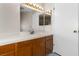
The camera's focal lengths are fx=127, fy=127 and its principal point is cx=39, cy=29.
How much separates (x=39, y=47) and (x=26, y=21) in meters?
0.67

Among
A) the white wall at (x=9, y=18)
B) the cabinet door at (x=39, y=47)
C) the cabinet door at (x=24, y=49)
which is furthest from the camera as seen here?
the cabinet door at (x=39, y=47)

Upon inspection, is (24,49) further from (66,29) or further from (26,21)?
(66,29)

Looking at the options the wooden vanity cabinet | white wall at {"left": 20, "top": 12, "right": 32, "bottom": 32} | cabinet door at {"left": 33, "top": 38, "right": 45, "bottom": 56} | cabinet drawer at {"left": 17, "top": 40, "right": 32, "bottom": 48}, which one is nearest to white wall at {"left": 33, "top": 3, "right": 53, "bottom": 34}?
white wall at {"left": 20, "top": 12, "right": 32, "bottom": 32}

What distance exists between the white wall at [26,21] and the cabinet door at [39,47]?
0.44 meters

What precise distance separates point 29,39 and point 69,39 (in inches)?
41.2

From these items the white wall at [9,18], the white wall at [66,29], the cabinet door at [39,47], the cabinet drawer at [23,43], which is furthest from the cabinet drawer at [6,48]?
the white wall at [66,29]

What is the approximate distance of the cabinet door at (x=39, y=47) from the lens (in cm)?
249

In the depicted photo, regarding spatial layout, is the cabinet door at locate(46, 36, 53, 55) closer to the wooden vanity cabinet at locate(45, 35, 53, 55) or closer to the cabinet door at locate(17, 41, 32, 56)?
the wooden vanity cabinet at locate(45, 35, 53, 55)

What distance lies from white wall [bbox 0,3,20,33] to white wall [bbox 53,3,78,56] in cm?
87

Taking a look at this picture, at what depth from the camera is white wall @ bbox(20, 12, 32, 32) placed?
282cm

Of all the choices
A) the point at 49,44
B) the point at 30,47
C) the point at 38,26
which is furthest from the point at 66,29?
the point at 30,47

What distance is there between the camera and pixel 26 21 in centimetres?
288

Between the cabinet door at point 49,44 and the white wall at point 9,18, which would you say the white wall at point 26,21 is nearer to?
the white wall at point 9,18

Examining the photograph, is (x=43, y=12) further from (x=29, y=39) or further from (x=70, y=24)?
(x=29, y=39)
